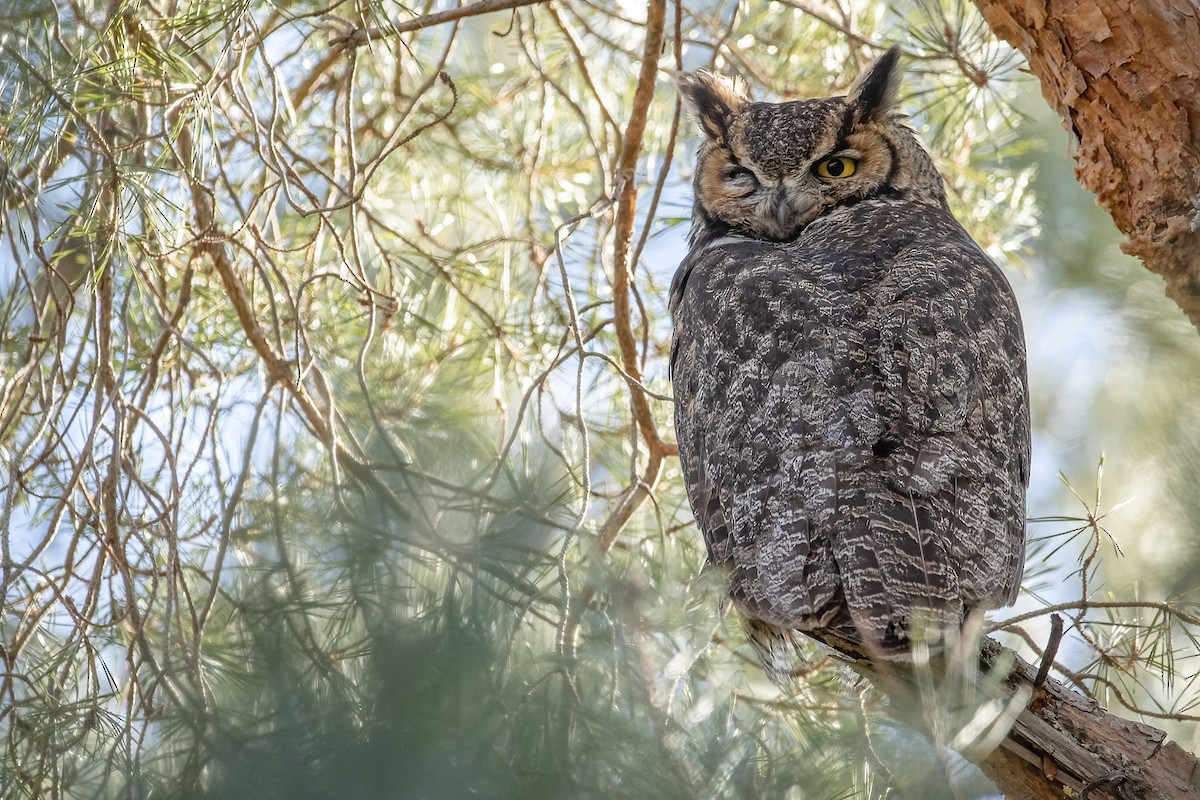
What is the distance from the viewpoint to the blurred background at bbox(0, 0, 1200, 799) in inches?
42.0

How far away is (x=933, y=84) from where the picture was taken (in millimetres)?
3471

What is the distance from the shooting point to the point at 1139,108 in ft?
6.70

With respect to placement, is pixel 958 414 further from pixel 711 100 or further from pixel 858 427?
pixel 711 100

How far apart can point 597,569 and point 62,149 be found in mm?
1814

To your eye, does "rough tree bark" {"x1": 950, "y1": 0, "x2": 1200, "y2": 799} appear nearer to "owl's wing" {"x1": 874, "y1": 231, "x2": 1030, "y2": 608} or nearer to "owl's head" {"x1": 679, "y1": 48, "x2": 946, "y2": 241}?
"owl's wing" {"x1": 874, "y1": 231, "x2": 1030, "y2": 608}

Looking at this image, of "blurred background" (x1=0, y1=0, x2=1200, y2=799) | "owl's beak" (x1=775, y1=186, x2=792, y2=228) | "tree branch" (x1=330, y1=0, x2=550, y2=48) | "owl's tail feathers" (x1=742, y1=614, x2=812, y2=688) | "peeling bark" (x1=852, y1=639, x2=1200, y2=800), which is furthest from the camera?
"owl's beak" (x1=775, y1=186, x2=792, y2=228)

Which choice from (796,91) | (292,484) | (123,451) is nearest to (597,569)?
(292,484)

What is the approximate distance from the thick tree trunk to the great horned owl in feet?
1.06

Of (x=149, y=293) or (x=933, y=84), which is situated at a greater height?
(x=933, y=84)

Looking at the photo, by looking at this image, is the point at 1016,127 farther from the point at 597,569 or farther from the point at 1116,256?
the point at 597,569

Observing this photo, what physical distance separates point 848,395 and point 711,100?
1247 mm

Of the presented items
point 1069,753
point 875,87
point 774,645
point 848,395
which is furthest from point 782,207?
point 1069,753

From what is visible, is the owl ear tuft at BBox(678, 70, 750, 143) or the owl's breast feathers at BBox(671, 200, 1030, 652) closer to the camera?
the owl's breast feathers at BBox(671, 200, 1030, 652)

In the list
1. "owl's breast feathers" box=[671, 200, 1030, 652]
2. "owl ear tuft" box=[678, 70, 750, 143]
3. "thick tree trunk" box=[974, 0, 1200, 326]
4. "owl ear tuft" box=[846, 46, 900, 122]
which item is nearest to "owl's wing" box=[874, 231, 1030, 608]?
"owl's breast feathers" box=[671, 200, 1030, 652]
